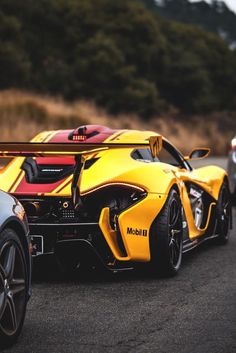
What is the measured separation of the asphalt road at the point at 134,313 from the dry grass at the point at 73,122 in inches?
790

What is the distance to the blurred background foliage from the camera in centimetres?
4631

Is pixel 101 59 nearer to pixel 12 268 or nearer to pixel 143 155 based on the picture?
pixel 143 155

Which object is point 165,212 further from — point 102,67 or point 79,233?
point 102,67

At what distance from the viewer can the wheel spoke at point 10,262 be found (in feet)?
19.0

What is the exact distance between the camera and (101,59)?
49.3 m

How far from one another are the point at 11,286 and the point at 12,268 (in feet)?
0.36

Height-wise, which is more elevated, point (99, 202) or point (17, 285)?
point (17, 285)

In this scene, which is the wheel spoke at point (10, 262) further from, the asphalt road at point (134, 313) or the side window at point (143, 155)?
the side window at point (143, 155)

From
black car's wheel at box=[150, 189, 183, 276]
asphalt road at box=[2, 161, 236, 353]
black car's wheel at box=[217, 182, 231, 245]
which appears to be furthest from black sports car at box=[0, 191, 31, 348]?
black car's wheel at box=[217, 182, 231, 245]

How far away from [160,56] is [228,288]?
50.2 m

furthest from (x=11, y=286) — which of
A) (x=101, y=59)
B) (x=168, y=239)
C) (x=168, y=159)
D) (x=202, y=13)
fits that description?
(x=202, y=13)

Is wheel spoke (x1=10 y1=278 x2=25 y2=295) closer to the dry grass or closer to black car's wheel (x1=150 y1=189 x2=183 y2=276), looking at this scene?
black car's wheel (x1=150 y1=189 x2=183 y2=276)

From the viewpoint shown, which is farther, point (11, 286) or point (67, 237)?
point (67, 237)

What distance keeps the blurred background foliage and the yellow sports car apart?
34.5m
